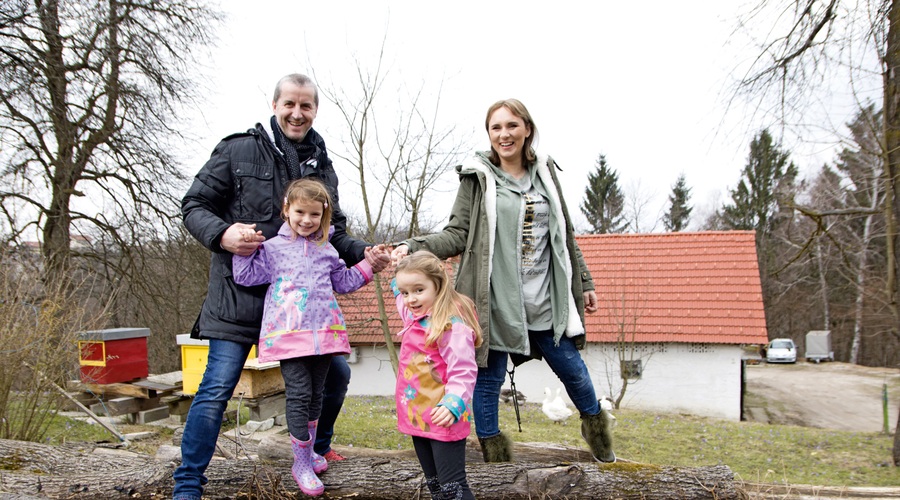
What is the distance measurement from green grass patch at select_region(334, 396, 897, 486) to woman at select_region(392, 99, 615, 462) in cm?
419

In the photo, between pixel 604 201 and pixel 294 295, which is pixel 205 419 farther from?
pixel 604 201

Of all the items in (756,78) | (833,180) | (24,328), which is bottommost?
(24,328)

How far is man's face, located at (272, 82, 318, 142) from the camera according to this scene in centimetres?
283

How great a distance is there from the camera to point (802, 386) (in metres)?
19.7

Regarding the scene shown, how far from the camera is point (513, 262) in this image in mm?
2975

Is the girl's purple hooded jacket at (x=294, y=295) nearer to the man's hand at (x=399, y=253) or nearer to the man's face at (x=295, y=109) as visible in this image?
the man's hand at (x=399, y=253)

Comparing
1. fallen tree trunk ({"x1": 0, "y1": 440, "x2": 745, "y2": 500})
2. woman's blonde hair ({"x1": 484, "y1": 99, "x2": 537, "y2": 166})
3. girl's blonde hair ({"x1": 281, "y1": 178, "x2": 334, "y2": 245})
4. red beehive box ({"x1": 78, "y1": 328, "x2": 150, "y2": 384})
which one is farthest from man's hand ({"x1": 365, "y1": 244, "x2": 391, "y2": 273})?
red beehive box ({"x1": 78, "y1": 328, "x2": 150, "y2": 384})

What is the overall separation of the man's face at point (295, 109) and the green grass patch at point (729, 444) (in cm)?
506

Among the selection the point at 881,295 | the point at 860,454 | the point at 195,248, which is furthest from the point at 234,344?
the point at 881,295

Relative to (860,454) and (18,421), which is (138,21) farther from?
(860,454)

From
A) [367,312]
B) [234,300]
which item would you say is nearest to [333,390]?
[234,300]

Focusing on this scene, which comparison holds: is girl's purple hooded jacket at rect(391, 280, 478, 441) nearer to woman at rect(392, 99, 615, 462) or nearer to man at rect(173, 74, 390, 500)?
woman at rect(392, 99, 615, 462)

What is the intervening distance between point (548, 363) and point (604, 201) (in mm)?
36660

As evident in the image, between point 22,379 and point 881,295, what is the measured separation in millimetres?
20950
